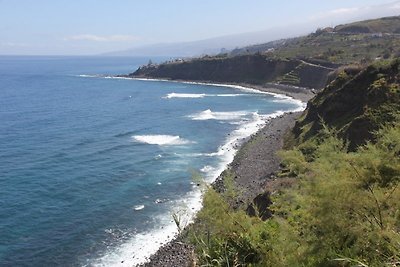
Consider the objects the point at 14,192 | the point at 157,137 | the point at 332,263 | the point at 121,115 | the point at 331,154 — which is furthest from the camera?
the point at 121,115

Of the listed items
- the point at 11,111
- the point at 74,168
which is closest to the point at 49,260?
the point at 74,168

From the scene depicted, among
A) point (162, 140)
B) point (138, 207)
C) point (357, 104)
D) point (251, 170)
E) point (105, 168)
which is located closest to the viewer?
point (138, 207)

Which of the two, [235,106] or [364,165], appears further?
[235,106]

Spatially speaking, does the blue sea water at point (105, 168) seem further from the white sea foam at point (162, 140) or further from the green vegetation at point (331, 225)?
the green vegetation at point (331, 225)

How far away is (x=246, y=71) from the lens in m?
161

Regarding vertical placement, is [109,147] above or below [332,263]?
below

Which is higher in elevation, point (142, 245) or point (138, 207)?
point (138, 207)

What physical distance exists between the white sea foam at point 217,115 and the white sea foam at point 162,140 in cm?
1854

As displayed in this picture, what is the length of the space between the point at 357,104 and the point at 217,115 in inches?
1875

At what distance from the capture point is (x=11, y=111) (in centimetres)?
10088

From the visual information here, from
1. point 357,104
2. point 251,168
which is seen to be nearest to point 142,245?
point 251,168

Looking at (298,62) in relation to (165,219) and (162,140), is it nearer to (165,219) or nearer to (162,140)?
(162,140)

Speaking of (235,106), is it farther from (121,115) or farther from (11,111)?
(11,111)

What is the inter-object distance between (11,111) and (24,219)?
66733mm
